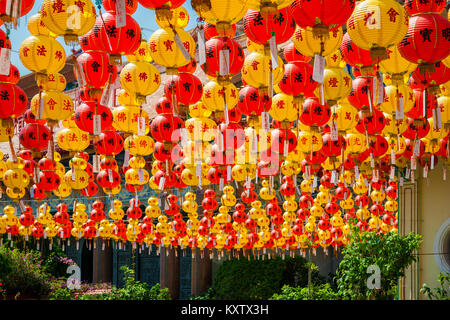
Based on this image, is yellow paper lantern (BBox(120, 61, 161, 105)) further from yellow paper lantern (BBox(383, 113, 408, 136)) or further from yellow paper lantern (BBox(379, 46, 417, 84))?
yellow paper lantern (BBox(383, 113, 408, 136))

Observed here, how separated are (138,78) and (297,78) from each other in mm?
1504

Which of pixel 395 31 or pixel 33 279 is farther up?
pixel 395 31

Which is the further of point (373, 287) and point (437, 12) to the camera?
point (373, 287)

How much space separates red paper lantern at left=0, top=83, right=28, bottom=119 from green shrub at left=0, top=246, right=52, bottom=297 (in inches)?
343

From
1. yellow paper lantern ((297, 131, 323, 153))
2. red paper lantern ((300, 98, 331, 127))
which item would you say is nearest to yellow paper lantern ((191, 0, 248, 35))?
red paper lantern ((300, 98, 331, 127))

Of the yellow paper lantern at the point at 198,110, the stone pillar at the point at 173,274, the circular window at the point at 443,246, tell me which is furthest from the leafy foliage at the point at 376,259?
the stone pillar at the point at 173,274

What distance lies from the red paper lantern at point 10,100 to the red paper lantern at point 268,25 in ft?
7.76

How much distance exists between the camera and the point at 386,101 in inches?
222

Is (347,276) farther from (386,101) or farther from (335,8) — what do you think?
(335,8)

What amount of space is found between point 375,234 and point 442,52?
5.16 m

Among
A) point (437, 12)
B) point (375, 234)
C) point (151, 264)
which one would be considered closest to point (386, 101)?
point (437, 12)

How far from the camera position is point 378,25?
3.80m

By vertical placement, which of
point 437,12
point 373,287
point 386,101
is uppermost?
point 437,12

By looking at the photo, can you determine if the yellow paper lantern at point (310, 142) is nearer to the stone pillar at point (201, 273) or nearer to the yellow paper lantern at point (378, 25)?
the yellow paper lantern at point (378, 25)
